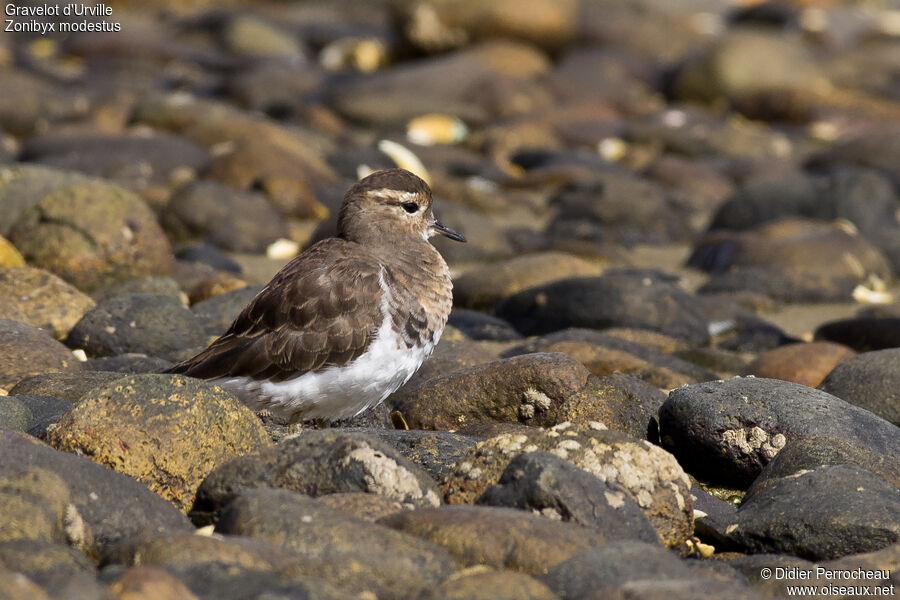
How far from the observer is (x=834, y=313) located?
10328mm

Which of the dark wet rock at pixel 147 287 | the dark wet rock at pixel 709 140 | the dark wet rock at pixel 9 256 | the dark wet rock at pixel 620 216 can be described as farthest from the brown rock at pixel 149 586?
the dark wet rock at pixel 709 140

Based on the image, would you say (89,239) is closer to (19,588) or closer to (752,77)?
(19,588)

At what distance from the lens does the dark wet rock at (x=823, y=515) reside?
15.8 ft

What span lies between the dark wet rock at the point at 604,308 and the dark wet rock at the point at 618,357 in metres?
0.81

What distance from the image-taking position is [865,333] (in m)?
8.87

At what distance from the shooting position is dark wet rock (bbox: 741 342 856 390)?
789cm

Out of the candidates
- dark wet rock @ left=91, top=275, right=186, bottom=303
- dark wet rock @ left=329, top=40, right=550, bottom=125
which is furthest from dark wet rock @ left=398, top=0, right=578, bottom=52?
dark wet rock @ left=91, top=275, right=186, bottom=303

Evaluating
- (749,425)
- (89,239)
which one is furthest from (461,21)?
(749,425)

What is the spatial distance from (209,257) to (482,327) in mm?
2829

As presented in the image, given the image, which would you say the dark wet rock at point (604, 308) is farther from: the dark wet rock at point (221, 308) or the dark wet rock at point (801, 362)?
the dark wet rock at point (221, 308)

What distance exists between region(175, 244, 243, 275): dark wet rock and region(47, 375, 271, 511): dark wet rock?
4968 millimetres

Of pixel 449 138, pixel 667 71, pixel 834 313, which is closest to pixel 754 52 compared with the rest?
pixel 667 71

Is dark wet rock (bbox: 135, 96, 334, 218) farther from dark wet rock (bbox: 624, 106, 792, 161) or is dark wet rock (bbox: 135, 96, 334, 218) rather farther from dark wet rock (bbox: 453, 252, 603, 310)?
dark wet rock (bbox: 624, 106, 792, 161)

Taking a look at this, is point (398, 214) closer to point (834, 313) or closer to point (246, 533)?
point (246, 533)
